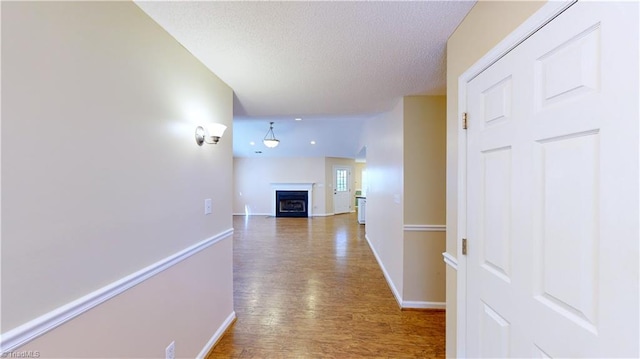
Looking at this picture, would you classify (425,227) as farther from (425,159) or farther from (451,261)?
(451,261)

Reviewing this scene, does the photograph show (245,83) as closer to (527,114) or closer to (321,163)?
(527,114)

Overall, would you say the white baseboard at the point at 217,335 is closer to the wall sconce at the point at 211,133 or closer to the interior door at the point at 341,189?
the wall sconce at the point at 211,133

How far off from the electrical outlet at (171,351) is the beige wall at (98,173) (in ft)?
0.18

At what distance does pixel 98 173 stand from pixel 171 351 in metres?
1.24

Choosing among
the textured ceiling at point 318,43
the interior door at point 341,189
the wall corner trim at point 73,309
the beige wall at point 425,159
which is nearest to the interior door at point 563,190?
the textured ceiling at point 318,43

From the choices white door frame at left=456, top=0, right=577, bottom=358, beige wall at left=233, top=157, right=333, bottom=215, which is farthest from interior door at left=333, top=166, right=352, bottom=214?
white door frame at left=456, top=0, right=577, bottom=358

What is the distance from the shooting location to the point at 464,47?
1.39 meters

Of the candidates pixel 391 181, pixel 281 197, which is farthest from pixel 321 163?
pixel 391 181

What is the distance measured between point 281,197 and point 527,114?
8724 millimetres

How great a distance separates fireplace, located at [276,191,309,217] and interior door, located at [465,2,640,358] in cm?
812

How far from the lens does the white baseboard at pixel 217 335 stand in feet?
6.33

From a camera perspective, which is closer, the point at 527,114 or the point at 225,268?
the point at 527,114

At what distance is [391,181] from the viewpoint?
3295mm

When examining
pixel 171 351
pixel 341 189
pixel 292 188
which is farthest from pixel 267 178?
pixel 171 351
